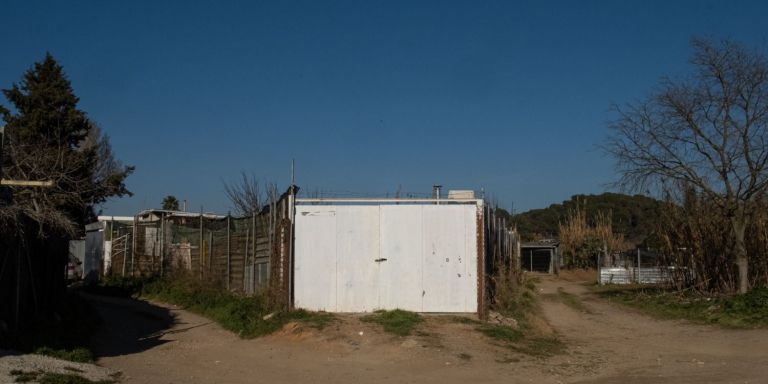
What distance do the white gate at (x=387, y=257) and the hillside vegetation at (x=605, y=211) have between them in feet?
166

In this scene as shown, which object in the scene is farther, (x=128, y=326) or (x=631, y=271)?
(x=631, y=271)

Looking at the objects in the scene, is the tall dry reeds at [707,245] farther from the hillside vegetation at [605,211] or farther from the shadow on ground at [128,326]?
the hillside vegetation at [605,211]

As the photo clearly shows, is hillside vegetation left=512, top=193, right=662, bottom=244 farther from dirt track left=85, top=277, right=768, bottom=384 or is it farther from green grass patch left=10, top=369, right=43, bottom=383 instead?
green grass patch left=10, top=369, right=43, bottom=383

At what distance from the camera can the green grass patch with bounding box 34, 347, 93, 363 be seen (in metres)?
10.6

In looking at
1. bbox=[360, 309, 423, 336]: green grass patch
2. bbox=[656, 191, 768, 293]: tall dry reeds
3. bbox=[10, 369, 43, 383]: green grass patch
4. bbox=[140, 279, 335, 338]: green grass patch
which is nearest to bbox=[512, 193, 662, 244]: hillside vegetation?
bbox=[656, 191, 768, 293]: tall dry reeds

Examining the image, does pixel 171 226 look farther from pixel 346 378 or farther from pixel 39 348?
pixel 346 378

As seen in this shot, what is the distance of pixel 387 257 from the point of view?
15836 mm

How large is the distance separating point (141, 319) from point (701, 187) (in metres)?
15.4

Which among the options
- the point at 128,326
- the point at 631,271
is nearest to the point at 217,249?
the point at 128,326

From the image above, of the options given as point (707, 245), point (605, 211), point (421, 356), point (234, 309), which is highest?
point (605, 211)

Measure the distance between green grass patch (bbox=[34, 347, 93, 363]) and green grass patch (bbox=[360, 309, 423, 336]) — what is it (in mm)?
5386

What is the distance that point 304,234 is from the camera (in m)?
16.0

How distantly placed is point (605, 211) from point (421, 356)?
67.0 meters

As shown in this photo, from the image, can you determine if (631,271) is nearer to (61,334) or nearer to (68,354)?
(61,334)
